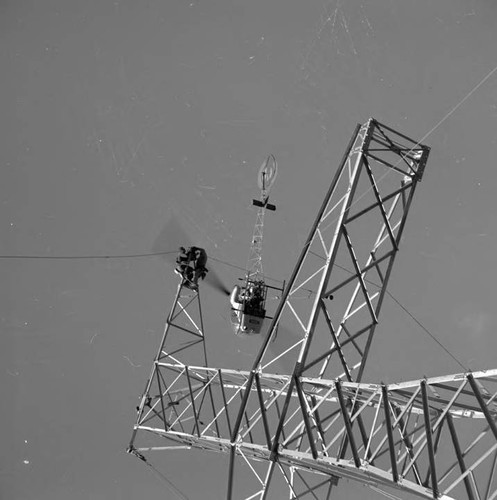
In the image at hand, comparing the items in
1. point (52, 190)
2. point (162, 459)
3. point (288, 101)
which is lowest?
point (162, 459)

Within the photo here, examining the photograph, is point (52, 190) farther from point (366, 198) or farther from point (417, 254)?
point (417, 254)

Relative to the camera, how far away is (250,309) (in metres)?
24.2

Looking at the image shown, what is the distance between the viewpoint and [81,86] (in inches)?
1268

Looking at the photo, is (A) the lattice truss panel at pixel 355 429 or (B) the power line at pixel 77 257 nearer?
(A) the lattice truss panel at pixel 355 429

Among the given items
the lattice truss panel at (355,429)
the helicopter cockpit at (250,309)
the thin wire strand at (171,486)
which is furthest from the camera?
the thin wire strand at (171,486)

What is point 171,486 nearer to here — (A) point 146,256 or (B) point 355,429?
(B) point 355,429

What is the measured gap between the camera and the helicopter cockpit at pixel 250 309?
79.4 feet

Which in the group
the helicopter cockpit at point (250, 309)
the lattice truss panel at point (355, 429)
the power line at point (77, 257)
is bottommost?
the lattice truss panel at point (355, 429)

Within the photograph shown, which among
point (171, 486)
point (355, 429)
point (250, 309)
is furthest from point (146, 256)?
point (355, 429)

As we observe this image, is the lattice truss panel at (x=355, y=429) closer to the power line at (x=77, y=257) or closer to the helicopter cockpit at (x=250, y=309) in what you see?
the helicopter cockpit at (x=250, y=309)

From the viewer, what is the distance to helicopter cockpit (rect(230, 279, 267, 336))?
79.4 feet

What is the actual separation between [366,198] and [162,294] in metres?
10.9

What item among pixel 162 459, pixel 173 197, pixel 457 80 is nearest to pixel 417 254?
pixel 457 80

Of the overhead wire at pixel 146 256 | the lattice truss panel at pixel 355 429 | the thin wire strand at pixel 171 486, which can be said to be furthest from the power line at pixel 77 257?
the thin wire strand at pixel 171 486
